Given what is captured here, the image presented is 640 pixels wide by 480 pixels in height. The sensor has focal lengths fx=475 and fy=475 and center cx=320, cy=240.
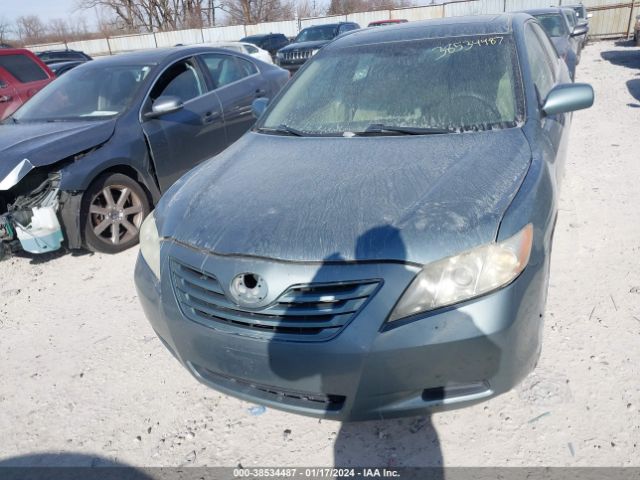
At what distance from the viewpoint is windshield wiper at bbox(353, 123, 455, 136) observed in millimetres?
2502

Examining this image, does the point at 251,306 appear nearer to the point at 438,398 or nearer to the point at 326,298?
the point at 326,298

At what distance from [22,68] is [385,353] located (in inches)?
351

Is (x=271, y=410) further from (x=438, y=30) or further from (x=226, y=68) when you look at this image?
(x=226, y=68)

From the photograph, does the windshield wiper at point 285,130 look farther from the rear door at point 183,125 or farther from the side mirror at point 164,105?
the rear door at point 183,125

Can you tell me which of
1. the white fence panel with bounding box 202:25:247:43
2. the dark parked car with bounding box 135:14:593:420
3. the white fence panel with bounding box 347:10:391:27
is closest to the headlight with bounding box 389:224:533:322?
the dark parked car with bounding box 135:14:593:420

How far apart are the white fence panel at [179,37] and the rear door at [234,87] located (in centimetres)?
3023

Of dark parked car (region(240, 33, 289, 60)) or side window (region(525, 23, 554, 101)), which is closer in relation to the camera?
side window (region(525, 23, 554, 101))

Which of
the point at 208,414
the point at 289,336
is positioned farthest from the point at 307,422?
the point at 289,336

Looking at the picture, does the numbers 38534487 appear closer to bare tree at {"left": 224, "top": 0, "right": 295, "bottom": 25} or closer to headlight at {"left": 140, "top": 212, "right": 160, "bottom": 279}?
headlight at {"left": 140, "top": 212, "right": 160, "bottom": 279}

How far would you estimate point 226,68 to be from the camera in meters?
5.45

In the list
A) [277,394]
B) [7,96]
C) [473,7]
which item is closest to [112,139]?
[277,394]

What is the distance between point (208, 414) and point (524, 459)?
1430mm

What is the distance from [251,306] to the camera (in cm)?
173

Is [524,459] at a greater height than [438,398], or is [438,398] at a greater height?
[438,398]
